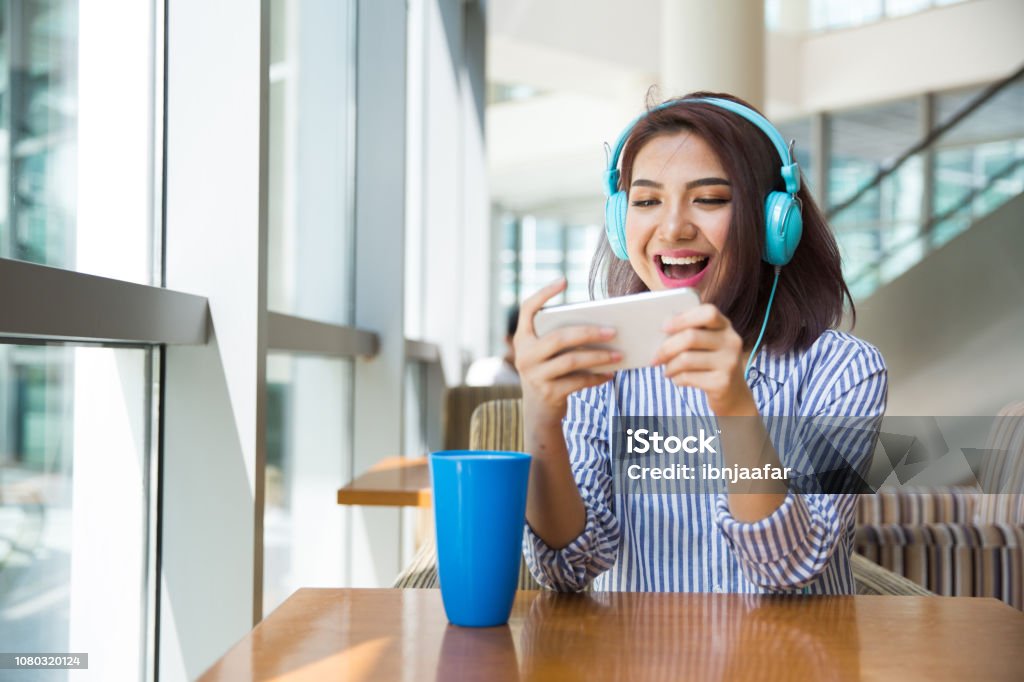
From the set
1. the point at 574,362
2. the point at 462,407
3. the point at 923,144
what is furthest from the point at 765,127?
the point at 923,144

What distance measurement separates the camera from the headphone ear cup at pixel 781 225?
3.22 ft

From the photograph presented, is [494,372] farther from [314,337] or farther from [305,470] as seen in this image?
[314,337]

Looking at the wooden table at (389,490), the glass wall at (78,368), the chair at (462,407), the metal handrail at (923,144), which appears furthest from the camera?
the metal handrail at (923,144)

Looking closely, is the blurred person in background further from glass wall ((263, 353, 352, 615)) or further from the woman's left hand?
the woman's left hand

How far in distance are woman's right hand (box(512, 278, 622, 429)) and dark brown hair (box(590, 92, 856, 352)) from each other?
33 cm

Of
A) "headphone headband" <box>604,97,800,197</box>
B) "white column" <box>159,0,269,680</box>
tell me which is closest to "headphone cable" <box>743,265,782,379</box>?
"headphone headband" <box>604,97,800,197</box>

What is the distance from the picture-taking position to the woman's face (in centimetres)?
97

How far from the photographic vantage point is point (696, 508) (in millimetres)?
956

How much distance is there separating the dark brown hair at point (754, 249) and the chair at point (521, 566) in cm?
47

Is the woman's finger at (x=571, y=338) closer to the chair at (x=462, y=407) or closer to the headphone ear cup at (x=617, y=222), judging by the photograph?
the headphone ear cup at (x=617, y=222)

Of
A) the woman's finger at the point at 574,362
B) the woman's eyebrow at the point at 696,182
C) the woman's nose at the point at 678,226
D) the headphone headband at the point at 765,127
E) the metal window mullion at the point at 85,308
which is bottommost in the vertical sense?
the woman's finger at the point at 574,362

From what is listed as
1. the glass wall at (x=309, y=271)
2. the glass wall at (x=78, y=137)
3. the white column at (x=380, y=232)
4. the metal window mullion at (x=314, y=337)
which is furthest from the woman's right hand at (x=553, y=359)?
the white column at (x=380, y=232)

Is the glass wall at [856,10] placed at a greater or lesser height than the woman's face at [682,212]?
greater

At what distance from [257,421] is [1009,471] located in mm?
1789
